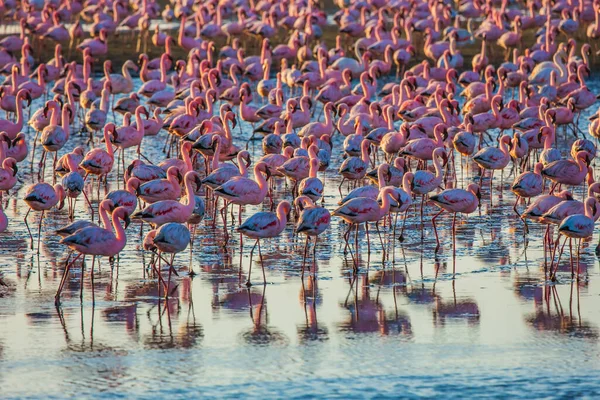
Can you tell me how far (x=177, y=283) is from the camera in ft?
41.3

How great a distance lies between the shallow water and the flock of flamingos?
13.6 inches

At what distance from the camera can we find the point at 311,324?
36.1 ft

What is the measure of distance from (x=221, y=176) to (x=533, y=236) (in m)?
3.89

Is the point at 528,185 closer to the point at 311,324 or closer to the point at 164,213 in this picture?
the point at 164,213

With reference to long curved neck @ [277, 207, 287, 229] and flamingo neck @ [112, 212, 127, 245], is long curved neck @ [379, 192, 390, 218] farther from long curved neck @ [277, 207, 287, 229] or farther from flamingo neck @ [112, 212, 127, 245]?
flamingo neck @ [112, 212, 127, 245]

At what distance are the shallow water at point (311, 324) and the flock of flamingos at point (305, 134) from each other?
1.13 ft

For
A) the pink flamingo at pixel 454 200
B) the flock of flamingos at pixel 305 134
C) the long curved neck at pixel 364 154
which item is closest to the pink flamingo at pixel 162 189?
the flock of flamingos at pixel 305 134

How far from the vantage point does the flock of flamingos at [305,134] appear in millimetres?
13492

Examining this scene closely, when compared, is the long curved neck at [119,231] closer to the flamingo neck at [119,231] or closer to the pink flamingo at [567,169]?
the flamingo neck at [119,231]

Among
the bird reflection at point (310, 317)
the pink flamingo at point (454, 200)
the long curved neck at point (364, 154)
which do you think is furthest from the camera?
the long curved neck at point (364, 154)

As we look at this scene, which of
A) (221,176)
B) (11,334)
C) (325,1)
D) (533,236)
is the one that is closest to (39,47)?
(325,1)

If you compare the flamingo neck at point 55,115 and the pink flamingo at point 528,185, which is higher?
the flamingo neck at point 55,115

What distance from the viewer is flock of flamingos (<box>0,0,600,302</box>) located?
13492 millimetres

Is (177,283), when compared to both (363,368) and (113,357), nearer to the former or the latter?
(113,357)
